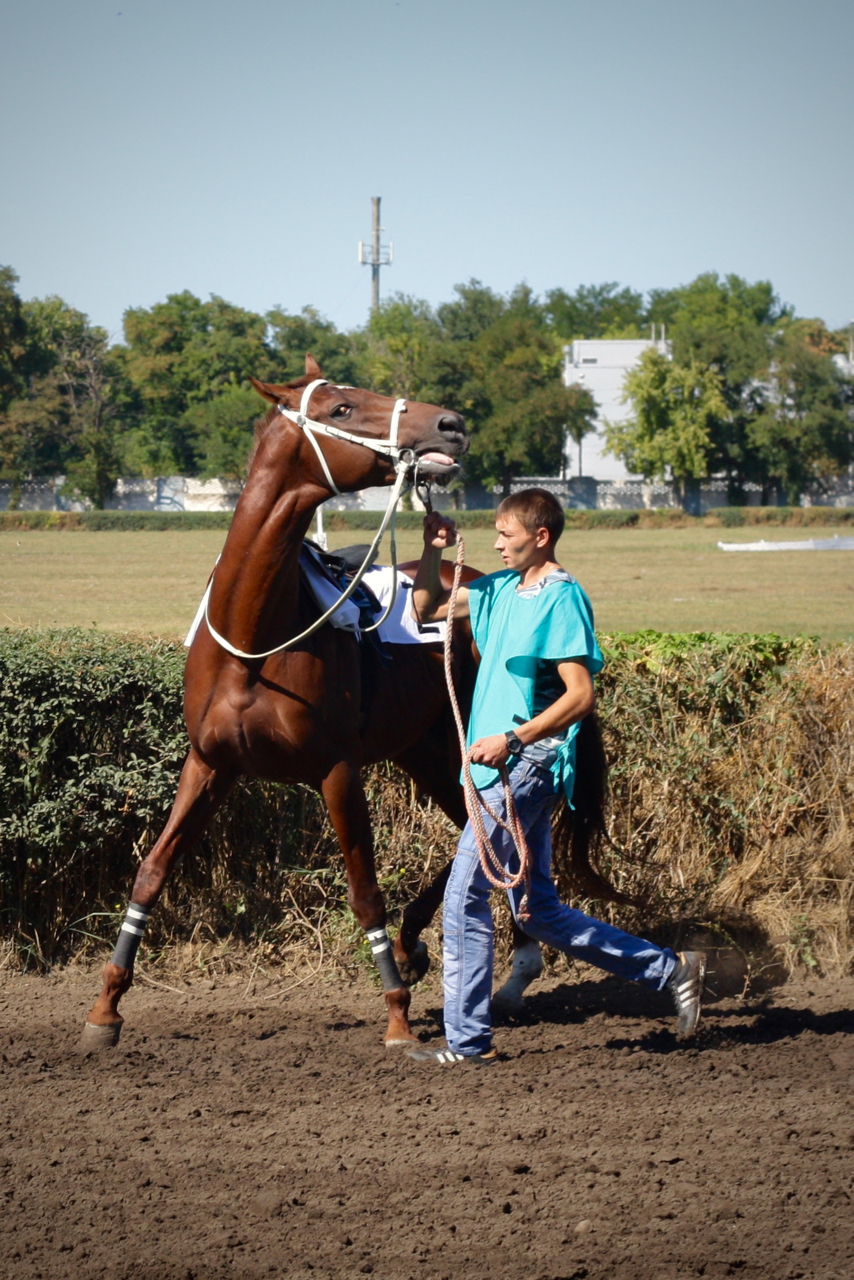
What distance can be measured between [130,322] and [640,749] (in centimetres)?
7516

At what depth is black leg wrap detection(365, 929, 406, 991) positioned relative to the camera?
4.61 m

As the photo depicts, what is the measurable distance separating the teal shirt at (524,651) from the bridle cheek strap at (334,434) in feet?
1.86

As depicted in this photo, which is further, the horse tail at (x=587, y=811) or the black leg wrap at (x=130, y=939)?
the horse tail at (x=587, y=811)

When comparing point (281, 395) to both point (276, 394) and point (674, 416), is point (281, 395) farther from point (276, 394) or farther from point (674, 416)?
point (674, 416)

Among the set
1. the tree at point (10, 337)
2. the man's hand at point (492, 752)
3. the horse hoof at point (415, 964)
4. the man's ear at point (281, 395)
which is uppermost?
the tree at point (10, 337)

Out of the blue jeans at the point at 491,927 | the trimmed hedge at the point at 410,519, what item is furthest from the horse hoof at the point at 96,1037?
the trimmed hedge at the point at 410,519

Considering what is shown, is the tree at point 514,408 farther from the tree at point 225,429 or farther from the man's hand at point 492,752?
the man's hand at point 492,752

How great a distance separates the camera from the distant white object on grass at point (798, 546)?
3872 cm

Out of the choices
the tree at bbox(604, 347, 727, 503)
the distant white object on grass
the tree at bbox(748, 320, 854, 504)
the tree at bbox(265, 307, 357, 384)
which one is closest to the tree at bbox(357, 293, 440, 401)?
the tree at bbox(265, 307, 357, 384)

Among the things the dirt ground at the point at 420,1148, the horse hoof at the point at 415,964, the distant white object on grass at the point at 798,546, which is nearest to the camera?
the dirt ground at the point at 420,1148

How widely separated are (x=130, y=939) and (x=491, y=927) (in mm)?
1391

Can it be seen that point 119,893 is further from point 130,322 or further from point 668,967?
point 130,322

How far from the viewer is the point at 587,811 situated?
16.8 ft

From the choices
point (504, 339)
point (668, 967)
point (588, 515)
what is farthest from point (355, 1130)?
point (504, 339)
